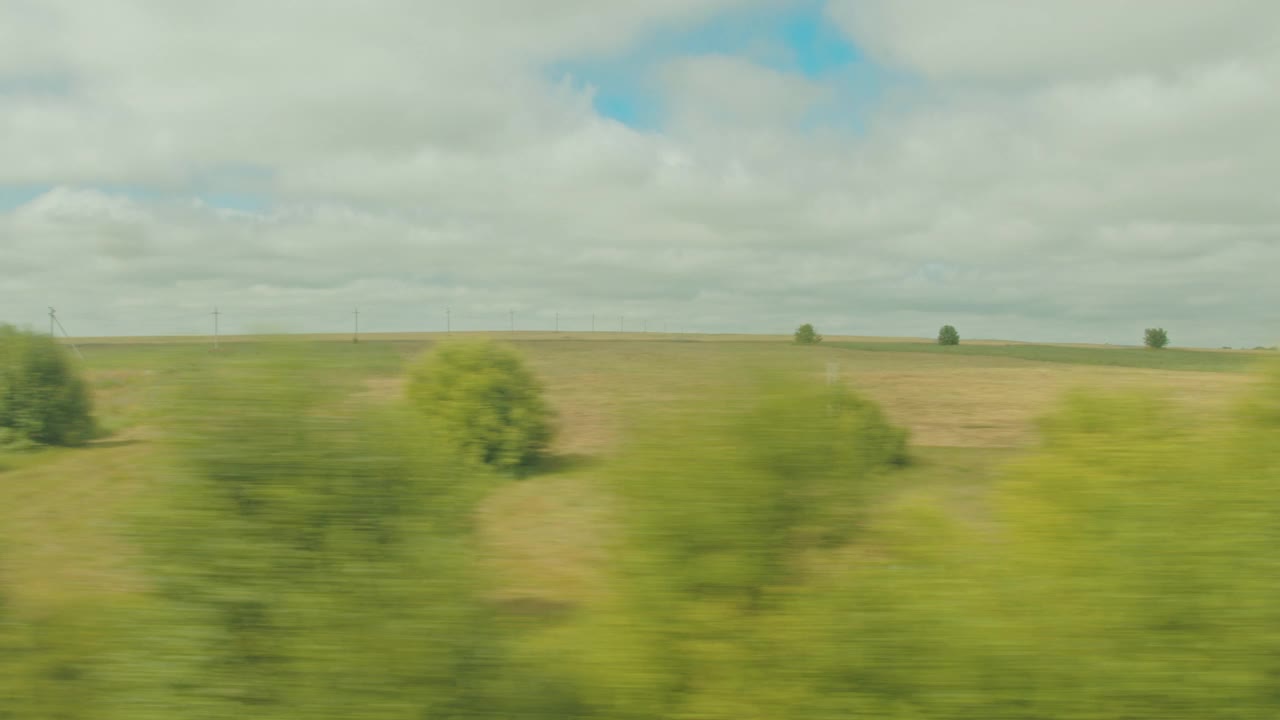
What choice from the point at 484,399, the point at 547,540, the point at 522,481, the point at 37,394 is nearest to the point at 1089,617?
the point at 547,540

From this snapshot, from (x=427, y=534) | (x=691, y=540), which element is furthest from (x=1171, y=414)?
(x=427, y=534)

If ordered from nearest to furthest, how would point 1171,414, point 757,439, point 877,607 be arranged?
point 877,607 < point 757,439 < point 1171,414

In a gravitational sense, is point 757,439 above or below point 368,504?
above

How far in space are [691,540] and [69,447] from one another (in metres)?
16.0

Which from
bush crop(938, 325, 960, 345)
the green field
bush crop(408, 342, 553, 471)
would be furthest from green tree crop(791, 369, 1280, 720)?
bush crop(938, 325, 960, 345)

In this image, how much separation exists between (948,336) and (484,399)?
102753mm

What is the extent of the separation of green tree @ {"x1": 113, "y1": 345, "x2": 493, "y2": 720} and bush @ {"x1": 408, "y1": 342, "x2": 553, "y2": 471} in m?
9.29

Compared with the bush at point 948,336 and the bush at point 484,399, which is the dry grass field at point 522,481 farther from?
the bush at point 948,336

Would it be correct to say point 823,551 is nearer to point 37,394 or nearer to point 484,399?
point 484,399

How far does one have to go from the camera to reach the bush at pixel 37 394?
51.1 ft

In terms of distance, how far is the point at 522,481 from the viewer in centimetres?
1397

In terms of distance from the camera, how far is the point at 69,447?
16.1m

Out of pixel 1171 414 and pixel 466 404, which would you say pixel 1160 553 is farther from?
pixel 466 404

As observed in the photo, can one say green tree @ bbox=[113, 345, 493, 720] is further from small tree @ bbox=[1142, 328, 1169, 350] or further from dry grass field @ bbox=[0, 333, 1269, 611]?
small tree @ bbox=[1142, 328, 1169, 350]
